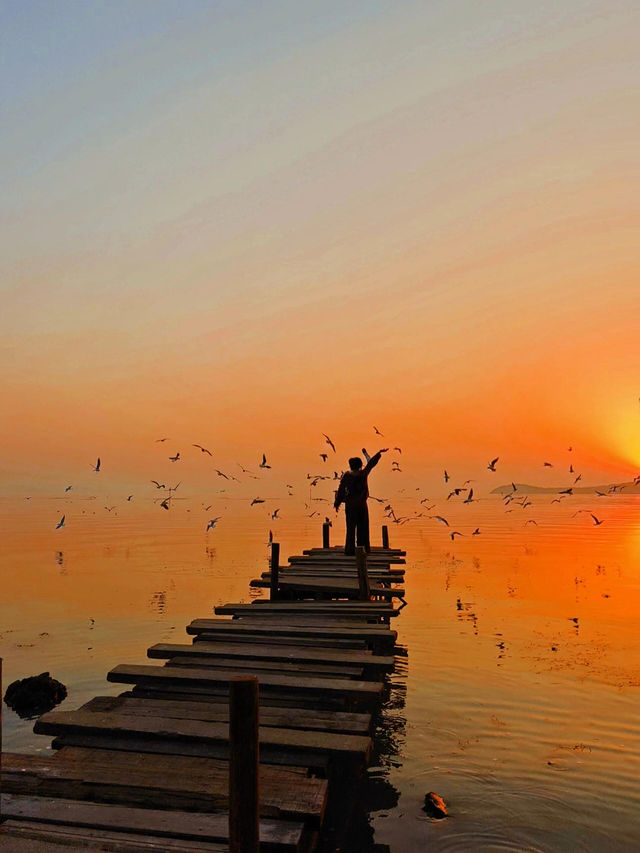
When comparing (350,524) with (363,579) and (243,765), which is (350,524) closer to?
(363,579)

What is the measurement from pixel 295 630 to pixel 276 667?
2417 millimetres

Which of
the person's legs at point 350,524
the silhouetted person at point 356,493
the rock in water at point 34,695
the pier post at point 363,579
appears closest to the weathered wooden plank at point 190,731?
the rock in water at point 34,695

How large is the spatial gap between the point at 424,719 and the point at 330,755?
659cm

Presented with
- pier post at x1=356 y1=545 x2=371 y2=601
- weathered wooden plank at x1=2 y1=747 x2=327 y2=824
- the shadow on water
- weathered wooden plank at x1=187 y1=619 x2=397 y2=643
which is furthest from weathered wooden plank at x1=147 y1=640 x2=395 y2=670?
pier post at x1=356 y1=545 x2=371 y2=601

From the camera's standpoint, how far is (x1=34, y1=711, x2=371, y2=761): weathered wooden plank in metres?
7.30

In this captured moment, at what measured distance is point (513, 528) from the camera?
6812 centimetres

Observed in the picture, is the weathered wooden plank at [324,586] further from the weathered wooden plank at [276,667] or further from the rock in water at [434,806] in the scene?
the rock in water at [434,806]

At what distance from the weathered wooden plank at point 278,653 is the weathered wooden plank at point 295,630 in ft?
2.35

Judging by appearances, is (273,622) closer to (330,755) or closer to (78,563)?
(330,755)

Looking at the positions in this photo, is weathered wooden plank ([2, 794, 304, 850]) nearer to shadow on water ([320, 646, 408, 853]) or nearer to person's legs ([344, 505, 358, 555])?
shadow on water ([320, 646, 408, 853])

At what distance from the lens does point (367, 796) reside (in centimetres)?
1005

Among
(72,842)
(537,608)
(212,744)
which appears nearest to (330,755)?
(212,744)

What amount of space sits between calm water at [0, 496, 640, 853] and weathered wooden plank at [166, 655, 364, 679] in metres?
1.65

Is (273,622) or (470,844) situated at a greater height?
(273,622)
